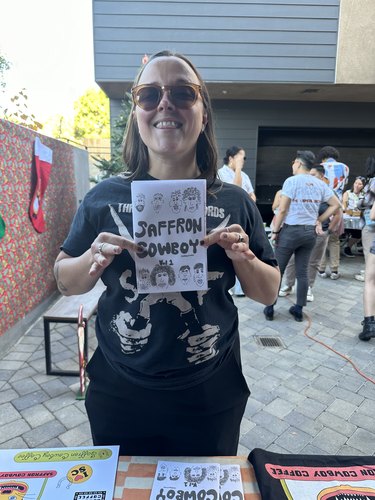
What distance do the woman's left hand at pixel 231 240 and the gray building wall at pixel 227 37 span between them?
21.8 ft

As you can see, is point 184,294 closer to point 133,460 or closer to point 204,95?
point 133,460

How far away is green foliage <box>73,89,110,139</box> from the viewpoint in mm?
36031

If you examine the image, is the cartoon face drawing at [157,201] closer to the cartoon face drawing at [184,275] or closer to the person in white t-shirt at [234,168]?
the cartoon face drawing at [184,275]

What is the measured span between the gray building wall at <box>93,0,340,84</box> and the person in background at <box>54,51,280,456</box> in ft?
20.8

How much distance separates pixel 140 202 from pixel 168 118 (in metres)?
0.33

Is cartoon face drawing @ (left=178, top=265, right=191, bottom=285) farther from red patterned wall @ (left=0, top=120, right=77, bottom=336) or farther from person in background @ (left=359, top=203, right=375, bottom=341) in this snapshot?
person in background @ (left=359, top=203, right=375, bottom=341)

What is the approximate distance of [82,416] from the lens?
8.49ft

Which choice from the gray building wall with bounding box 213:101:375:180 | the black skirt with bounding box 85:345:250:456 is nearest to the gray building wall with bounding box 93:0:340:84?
the gray building wall with bounding box 213:101:375:180

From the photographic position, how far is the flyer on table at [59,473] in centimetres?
96

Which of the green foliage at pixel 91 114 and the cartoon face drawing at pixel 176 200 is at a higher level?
the green foliage at pixel 91 114

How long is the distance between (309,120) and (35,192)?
6857 mm

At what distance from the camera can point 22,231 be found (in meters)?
3.85

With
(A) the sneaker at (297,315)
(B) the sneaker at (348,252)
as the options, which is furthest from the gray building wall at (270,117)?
(A) the sneaker at (297,315)

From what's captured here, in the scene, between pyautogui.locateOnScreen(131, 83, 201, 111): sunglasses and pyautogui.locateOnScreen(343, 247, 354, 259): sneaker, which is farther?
pyautogui.locateOnScreen(343, 247, 354, 259): sneaker
